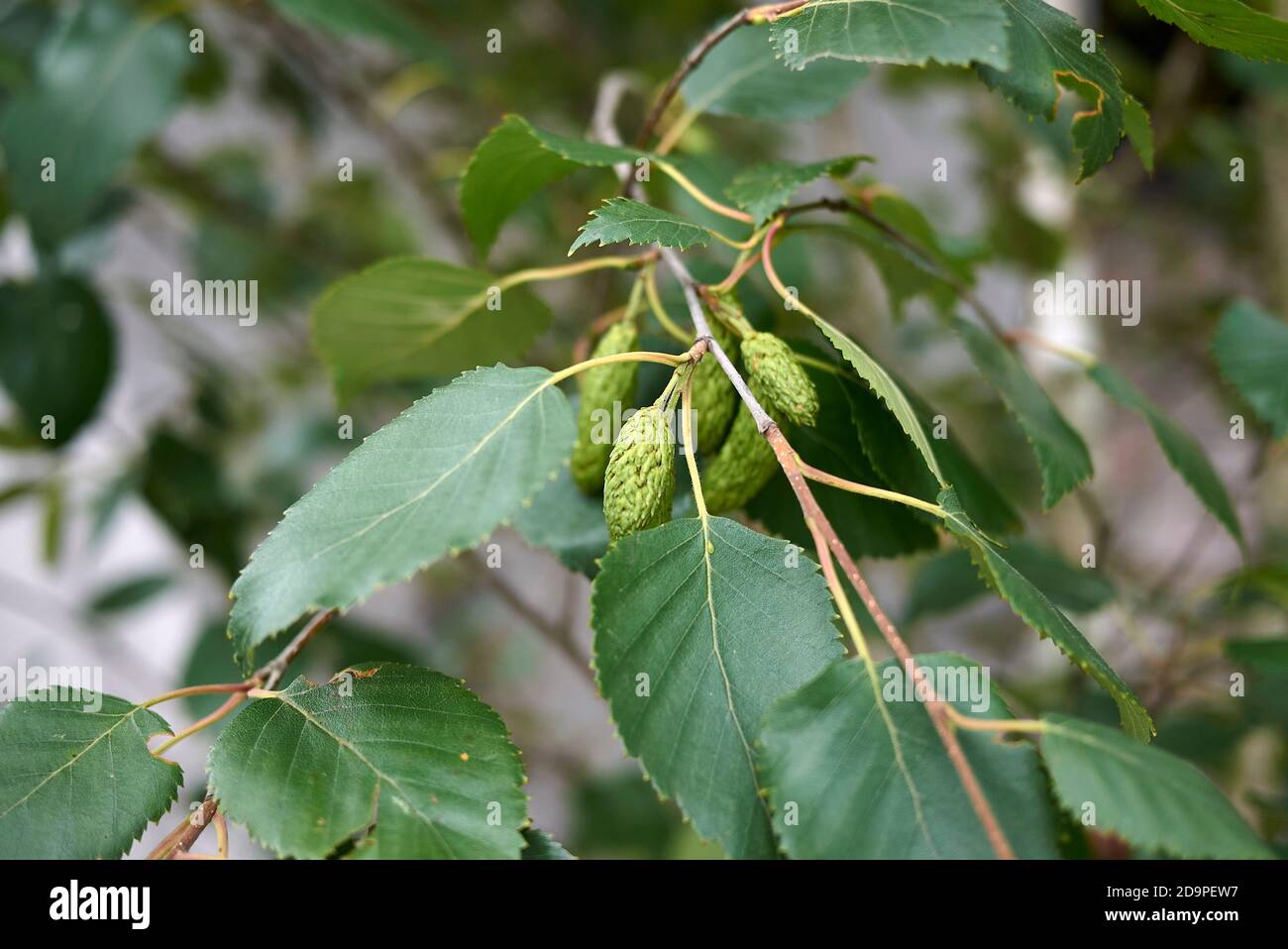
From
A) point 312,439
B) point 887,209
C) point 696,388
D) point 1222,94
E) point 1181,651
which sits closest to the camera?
point 696,388

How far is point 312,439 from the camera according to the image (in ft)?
4.15

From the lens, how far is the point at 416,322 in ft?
1.93

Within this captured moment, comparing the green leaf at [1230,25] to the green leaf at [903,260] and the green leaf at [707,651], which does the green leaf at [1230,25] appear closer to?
the green leaf at [903,260]

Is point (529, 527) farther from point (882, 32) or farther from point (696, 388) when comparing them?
point (882, 32)

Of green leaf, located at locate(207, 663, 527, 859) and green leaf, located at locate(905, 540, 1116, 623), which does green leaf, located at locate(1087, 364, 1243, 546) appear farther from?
green leaf, located at locate(207, 663, 527, 859)

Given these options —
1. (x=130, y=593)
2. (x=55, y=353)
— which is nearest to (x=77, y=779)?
(x=55, y=353)

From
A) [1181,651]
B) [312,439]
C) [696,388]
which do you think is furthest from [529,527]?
[312,439]

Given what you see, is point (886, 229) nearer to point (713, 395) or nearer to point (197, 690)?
point (713, 395)

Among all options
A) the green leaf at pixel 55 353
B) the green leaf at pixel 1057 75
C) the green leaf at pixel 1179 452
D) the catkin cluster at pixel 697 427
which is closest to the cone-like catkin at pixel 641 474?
the catkin cluster at pixel 697 427

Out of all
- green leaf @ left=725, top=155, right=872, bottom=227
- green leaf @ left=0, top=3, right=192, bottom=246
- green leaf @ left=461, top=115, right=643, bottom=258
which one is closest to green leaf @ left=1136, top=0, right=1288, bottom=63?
green leaf @ left=725, top=155, right=872, bottom=227

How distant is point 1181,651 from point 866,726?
25.4 inches

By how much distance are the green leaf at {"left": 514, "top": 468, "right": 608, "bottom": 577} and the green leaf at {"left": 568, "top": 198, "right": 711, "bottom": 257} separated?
0.14m

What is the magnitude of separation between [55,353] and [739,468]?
2.61 ft

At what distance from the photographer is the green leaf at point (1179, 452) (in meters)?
0.55
